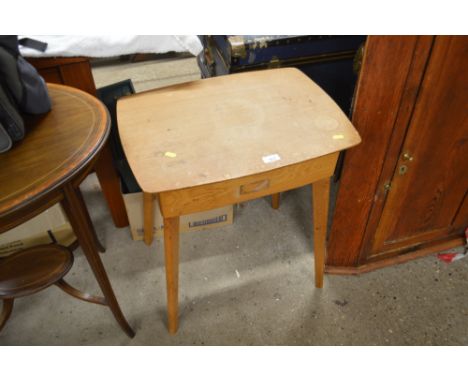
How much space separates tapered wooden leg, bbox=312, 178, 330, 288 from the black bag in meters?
0.74

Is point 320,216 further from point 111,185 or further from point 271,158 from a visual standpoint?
point 111,185

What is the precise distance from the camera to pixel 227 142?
3.02 feet

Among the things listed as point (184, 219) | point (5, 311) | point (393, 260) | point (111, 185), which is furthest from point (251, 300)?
point (5, 311)

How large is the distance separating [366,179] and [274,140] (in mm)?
373

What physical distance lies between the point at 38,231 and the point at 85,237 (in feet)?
1.77

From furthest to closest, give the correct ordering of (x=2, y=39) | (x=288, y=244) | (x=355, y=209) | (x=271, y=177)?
(x=288, y=244) → (x=355, y=209) → (x=271, y=177) → (x=2, y=39)

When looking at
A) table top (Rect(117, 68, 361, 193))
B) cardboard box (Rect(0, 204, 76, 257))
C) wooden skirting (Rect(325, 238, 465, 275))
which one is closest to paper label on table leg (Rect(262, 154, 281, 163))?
table top (Rect(117, 68, 361, 193))

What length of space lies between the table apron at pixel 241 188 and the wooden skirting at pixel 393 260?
0.55 metres

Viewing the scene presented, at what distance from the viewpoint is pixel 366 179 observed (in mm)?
1136

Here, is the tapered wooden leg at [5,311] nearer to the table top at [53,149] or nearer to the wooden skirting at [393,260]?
the table top at [53,149]

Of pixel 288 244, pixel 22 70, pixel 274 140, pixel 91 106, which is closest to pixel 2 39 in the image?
pixel 22 70

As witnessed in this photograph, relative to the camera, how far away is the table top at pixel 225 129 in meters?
0.85

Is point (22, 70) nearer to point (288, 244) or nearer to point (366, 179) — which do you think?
point (366, 179)

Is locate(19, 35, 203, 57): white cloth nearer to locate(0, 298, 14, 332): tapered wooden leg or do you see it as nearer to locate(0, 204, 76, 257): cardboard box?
locate(0, 204, 76, 257): cardboard box
